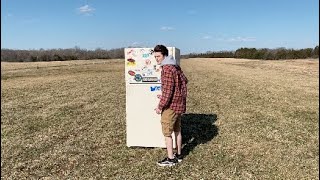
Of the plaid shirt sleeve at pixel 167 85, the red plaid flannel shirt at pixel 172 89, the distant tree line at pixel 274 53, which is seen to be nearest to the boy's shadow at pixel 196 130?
the red plaid flannel shirt at pixel 172 89

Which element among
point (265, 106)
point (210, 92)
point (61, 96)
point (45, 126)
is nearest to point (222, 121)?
point (265, 106)

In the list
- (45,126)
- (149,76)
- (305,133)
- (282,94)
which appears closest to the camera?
(149,76)

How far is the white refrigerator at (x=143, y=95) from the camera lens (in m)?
Answer: 8.32

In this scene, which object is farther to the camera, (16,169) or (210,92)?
(210,92)

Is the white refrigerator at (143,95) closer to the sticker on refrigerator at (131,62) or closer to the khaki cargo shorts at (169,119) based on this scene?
the sticker on refrigerator at (131,62)

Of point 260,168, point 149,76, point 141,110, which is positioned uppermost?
point 149,76

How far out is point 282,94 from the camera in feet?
63.9

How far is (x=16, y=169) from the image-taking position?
7902mm

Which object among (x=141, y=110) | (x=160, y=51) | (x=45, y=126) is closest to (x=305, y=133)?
(x=141, y=110)

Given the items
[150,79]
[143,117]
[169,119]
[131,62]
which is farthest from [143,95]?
[169,119]

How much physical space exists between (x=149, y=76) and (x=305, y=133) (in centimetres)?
471

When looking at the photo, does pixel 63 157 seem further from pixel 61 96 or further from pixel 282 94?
pixel 282 94

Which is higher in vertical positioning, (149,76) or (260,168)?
(149,76)

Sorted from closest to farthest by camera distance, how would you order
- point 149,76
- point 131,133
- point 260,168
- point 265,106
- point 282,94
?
point 260,168 < point 149,76 < point 131,133 < point 265,106 < point 282,94
